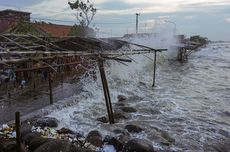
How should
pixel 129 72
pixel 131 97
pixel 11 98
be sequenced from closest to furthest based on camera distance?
pixel 11 98 → pixel 131 97 → pixel 129 72

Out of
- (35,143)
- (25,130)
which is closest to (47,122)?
(25,130)

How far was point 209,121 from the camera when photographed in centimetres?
1619

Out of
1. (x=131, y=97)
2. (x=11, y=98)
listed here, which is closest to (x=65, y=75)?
(x=131, y=97)

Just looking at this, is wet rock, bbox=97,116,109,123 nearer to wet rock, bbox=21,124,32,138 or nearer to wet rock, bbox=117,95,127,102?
wet rock, bbox=21,124,32,138

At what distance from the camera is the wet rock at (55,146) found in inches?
359

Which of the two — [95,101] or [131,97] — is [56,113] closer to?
[95,101]

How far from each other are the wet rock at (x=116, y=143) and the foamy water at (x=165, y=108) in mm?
1702

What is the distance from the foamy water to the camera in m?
13.9

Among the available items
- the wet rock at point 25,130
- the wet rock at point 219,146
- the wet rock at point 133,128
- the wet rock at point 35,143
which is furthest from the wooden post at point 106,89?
the wet rock at point 219,146

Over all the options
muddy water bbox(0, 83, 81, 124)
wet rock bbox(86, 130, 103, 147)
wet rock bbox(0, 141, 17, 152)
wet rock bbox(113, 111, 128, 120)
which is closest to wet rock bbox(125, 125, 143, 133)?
wet rock bbox(113, 111, 128, 120)

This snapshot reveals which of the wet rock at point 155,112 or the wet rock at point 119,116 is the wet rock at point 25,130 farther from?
the wet rock at point 155,112

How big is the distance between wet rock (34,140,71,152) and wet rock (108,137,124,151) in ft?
7.32

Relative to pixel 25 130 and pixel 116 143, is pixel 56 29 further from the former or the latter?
pixel 116 143

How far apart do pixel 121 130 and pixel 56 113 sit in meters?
3.92
